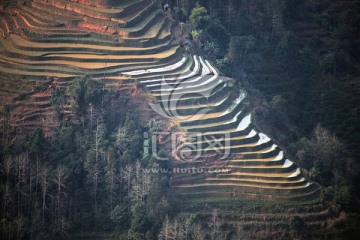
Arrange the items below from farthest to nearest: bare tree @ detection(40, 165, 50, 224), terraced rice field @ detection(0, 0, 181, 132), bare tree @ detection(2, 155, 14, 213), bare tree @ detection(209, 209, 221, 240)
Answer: terraced rice field @ detection(0, 0, 181, 132), bare tree @ detection(40, 165, 50, 224), bare tree @ detection(2, 155, 14, 213), bare tree @ detection(209, 209, 221, 240)

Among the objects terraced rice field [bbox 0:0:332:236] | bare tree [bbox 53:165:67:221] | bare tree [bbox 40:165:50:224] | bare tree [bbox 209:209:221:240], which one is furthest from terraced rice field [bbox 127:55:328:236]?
bare tree [bbox 40:165:50:224]

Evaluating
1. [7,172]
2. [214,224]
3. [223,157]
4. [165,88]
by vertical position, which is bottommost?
[214,224]

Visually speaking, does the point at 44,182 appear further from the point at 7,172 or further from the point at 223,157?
the point at 223,157

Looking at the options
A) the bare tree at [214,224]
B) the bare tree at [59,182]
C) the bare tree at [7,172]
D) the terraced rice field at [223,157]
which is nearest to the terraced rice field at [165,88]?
the terraced rice field at [223,157]

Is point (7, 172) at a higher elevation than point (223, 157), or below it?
below

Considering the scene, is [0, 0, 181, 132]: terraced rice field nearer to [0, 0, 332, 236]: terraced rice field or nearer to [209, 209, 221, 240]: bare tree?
[0, 0, 332, 236]: terraced rice field

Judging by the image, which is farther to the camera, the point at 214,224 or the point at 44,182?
the point at 44,182

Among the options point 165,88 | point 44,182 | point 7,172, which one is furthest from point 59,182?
point 165,88

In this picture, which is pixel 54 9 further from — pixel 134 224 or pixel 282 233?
pixel 282 233

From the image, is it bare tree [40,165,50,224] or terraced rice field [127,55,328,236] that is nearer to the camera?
bare tree [40,165,50,224]

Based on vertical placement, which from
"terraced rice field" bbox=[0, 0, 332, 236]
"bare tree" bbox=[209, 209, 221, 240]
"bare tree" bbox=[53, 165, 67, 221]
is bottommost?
"bare tree" bbox=[209, 209, 221, 240]
